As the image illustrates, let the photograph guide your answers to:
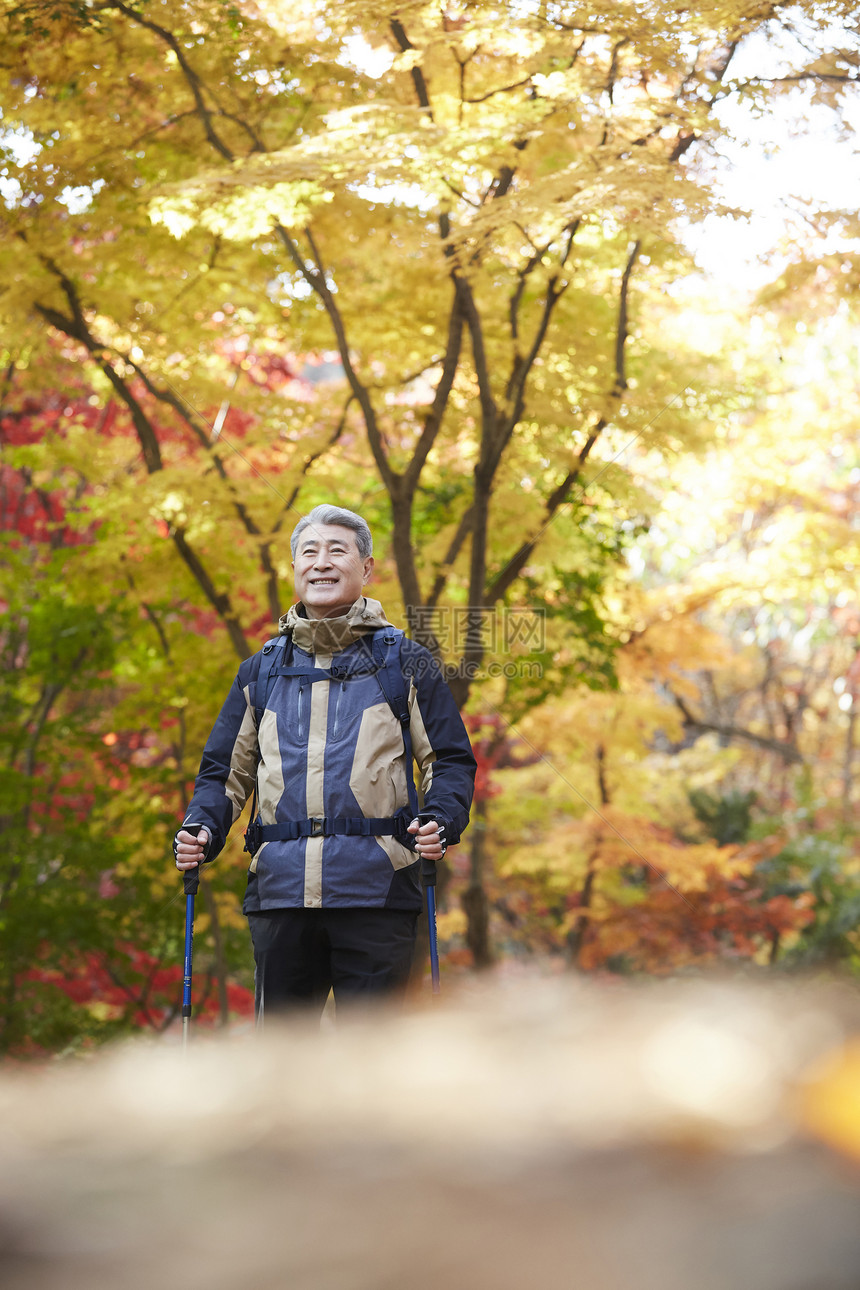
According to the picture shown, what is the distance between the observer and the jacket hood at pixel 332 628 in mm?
2447

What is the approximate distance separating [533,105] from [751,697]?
37.9ft

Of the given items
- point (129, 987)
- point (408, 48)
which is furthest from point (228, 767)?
point (129, 987)

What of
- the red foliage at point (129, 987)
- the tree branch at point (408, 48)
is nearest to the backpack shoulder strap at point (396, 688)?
the tree branch at point (408, 48)

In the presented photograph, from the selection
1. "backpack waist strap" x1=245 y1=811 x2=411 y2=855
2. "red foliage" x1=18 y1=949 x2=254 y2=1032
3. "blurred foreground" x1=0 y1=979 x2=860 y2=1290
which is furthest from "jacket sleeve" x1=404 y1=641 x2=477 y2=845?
"red foliage" x1=18 y1=949 x2=254 y2=1032

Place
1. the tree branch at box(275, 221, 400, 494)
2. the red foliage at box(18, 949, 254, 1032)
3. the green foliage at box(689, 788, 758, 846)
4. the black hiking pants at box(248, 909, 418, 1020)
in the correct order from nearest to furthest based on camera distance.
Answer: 1. the black hiking pants at box(248, 909, 418, 1020)
2. the tree branch at box(275, 221, 400, 494)
3. the red foliage at box(18, 949, 254, 1032)
4. the green foliage at box(689, 788, 758, 846)

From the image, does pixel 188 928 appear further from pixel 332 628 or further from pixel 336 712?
pixel 332 628

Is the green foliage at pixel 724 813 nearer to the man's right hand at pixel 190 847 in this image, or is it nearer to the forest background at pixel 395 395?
the forest background at pixel 395 395

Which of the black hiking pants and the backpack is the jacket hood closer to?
the backpack

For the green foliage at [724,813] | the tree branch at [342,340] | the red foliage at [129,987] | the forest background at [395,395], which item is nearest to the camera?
the forest background at [395,395]

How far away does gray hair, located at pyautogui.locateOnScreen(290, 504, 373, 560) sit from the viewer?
253cm

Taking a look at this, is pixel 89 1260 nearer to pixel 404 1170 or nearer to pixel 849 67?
pixel 404 1170

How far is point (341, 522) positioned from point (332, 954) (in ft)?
3.28

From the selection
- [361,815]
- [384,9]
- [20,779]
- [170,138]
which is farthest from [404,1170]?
[20,779]

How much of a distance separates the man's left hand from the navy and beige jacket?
0.09 feet
